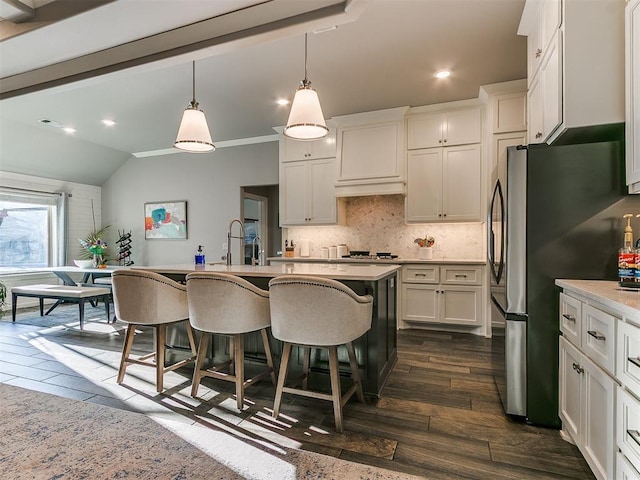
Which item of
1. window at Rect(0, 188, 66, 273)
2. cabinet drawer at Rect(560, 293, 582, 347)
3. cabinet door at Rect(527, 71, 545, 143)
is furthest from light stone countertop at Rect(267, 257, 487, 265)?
window at Rect(0, 188, 66, 273)

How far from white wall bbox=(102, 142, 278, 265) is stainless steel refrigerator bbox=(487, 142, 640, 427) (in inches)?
164

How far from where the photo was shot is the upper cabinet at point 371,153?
454 cm

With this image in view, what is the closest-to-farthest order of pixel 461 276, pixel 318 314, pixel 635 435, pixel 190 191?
pixel 635 435 < pixel 318 314 < pixel 461 276 < pixel 190 191

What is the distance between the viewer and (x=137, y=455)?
527 millimetres

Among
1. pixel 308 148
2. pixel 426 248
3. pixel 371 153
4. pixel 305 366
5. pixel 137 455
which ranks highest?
pixel 308 148

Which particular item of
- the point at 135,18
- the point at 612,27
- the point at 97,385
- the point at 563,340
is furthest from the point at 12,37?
the point at 563,340

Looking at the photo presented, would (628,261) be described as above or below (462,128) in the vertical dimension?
below

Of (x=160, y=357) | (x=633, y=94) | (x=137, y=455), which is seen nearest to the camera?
(x=137, y=455)

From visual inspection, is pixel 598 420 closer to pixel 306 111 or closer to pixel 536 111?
pixel 536 111

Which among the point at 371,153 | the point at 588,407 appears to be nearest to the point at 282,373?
the point at 588,407

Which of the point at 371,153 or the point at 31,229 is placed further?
the point at 31,229

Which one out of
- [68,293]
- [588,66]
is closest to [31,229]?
[68,293]

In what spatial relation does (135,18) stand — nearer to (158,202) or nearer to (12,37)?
(12,37)

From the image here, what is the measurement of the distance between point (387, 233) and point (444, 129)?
1.58 metres
